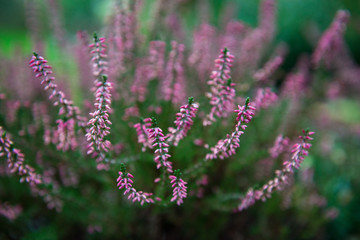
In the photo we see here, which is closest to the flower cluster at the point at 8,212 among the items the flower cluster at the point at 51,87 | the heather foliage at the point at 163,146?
the heather foliage at the point at 163,146

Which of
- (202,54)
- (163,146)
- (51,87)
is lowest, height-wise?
(163,146)

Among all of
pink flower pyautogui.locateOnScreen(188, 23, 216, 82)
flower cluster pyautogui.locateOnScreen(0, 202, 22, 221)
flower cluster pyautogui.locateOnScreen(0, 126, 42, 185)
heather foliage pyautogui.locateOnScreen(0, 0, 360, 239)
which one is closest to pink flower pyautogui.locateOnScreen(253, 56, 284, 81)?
heather foliage pyautogui.locateOnScreen(0, 0, 360, 239)

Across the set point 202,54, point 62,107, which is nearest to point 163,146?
point 62,107

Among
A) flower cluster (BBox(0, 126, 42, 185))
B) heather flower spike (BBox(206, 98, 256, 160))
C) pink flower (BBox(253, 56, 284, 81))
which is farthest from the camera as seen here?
pink flower (BBox(253, 56, 284, 81))

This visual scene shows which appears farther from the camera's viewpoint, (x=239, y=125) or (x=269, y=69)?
(x=269, y=69)

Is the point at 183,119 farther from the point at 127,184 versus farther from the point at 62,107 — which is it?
the point at 62,107

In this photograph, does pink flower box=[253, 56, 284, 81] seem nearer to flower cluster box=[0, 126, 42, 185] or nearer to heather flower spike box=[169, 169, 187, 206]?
heather flower spike box=[169, 169, 187, 206]

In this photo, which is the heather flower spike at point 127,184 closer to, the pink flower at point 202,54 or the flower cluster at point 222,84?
the flower cluster at point 222,84

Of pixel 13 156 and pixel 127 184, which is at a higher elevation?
pixel 13 156

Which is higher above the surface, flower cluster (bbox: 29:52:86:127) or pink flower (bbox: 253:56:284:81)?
pink flower (bbox: 253:56:284:81)

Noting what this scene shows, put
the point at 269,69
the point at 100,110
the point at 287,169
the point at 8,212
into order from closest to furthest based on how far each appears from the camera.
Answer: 1. the point at 100,110
2. the point at 287,169
3. the point at 8,212
4. the point at 269,69
